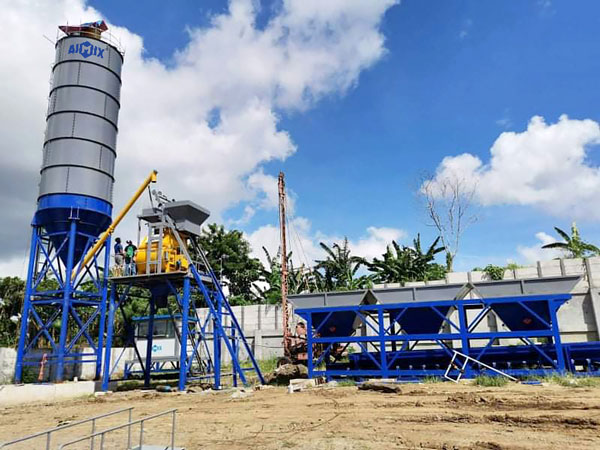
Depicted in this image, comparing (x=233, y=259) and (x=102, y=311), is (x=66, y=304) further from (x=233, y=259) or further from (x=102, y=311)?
(x=233, y=259)

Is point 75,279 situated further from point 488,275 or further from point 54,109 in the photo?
point 488,275

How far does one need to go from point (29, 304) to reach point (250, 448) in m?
16.3

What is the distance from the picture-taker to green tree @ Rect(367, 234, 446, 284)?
34.1 metres

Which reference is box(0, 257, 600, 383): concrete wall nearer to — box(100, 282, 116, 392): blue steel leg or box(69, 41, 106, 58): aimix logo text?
box(100, 282, 116, 392): blue steel leg

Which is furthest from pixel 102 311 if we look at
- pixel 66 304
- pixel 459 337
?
pixel 459 337

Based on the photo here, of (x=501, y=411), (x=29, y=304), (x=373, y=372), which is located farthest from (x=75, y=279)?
(x=501, y=411)

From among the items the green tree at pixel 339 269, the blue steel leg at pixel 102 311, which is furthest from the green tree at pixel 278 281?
the blue steel leg at pixel 102 311

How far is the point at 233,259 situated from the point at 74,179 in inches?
881

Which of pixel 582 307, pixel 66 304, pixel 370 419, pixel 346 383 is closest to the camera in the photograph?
pixel 370 419

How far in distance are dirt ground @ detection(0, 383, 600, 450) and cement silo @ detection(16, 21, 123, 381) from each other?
19.5 ft

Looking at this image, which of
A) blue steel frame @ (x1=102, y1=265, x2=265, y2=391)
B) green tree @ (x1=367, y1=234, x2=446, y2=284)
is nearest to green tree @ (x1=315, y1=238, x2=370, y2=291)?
green tree @ (x1=367, y1=234, x2=446, y2=284)

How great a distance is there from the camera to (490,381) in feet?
50.4

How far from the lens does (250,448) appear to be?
8.64m

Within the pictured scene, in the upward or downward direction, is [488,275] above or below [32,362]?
above
